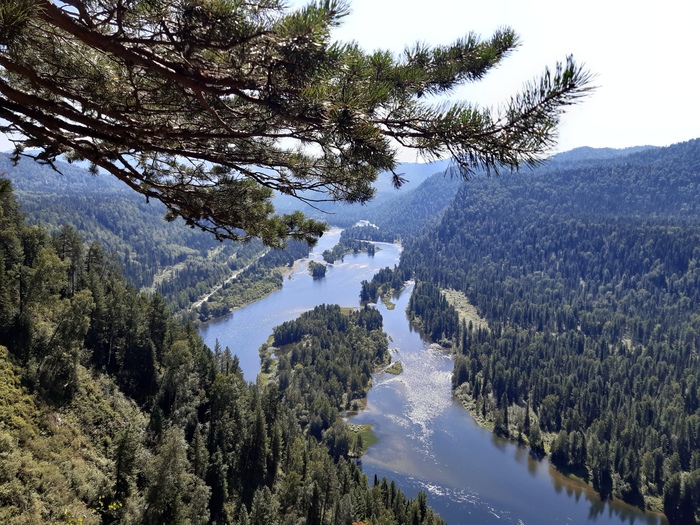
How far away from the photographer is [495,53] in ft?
19.3

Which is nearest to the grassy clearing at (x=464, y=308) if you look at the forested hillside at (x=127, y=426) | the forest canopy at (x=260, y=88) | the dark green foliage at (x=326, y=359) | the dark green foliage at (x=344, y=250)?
the dark green foliage at (x=326, y=359)

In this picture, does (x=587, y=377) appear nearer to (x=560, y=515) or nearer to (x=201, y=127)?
(x=560, y=515)

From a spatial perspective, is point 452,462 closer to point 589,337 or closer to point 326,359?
point 326,359

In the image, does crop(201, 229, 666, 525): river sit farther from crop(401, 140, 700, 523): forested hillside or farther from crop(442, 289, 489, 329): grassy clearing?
crop(442, 289, 489, 329): grassy clearing

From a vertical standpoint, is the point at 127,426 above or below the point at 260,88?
below

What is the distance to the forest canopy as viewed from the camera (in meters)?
4.39

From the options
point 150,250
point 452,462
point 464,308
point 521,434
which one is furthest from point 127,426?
point 150,250

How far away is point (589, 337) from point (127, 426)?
9829 cm

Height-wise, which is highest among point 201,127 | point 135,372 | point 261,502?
point 201,127

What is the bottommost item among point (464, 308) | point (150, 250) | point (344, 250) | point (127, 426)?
point (464, 308)

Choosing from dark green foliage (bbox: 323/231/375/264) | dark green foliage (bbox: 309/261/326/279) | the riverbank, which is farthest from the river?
dark green foliage (bbox: 323/231/375/264)

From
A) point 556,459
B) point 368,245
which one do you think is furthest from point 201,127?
point 368,245

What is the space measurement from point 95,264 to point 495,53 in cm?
4840

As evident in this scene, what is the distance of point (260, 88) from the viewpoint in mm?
5328
